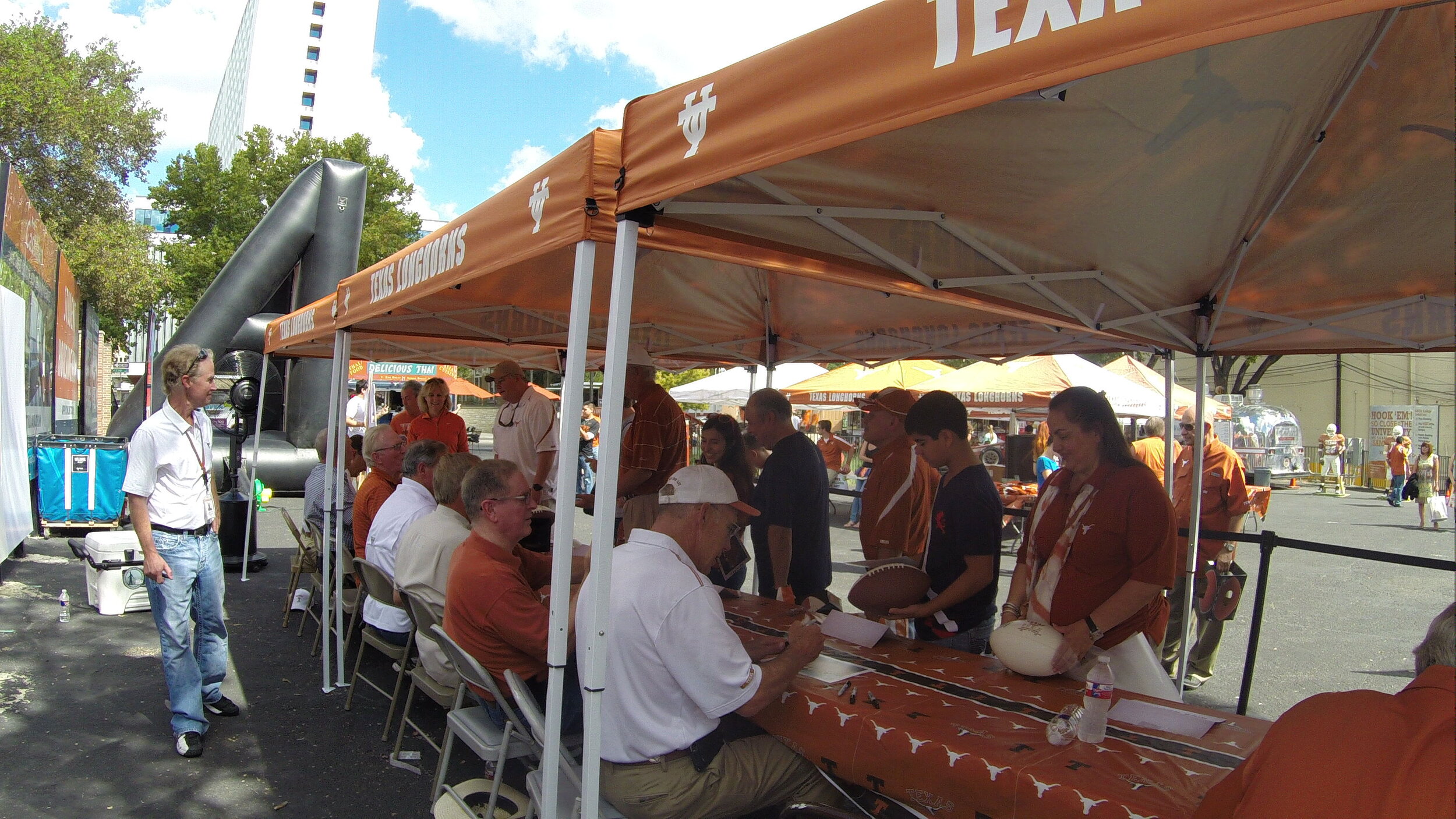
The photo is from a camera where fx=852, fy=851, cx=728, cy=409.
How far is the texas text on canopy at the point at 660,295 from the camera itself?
2295 millimetres

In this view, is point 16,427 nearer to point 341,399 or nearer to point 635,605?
point 341,399

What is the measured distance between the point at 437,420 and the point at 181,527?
332 cm

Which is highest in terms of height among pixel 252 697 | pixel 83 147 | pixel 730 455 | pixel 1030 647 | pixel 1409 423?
pixel 83 147

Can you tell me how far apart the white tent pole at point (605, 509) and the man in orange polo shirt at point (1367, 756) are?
134 centimetres

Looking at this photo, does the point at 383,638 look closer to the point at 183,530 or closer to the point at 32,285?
the point at 183,530

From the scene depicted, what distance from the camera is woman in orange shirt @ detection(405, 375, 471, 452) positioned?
7047 millimetres

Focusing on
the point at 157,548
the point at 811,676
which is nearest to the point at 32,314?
the point at 157,548

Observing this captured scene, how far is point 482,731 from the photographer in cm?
295

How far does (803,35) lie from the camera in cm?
158

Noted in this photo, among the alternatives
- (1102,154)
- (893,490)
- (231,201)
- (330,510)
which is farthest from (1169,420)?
(231,201)

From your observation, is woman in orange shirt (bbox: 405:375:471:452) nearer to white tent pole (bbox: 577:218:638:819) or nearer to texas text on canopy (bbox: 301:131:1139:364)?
texas text on canopy (bbox: 301:131:1139:364)

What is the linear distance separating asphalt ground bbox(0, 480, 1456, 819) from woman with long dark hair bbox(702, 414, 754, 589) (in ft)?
5.52

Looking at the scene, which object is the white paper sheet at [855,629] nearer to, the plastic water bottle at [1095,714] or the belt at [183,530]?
the plastic water bottle at [1095,714]

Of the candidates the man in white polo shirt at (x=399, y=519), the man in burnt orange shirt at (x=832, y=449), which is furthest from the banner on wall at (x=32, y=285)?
the man in burnt orange shirt at (x=832, y=449)
